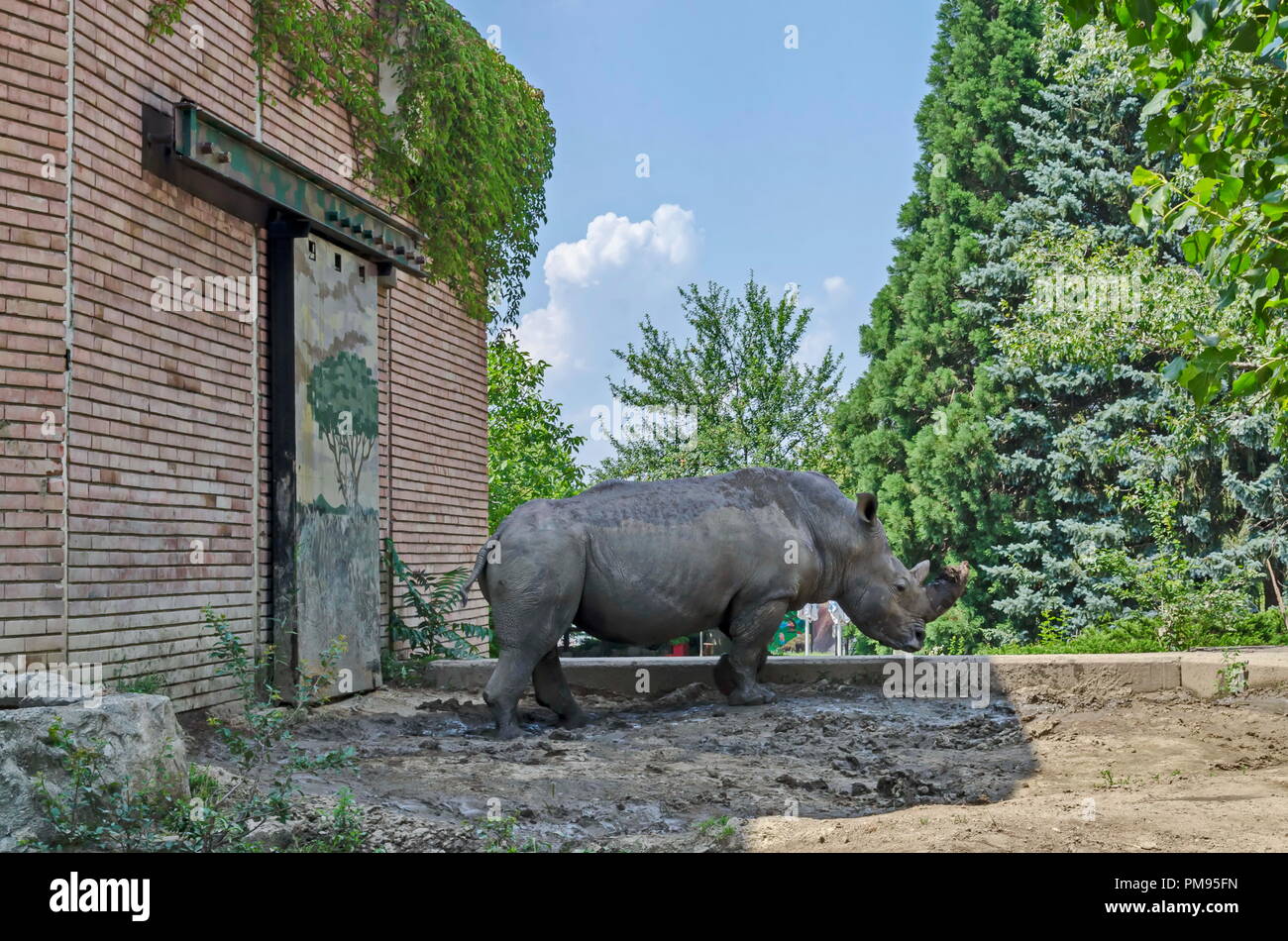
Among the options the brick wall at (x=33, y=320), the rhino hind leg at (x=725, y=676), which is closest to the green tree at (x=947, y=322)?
the rhino hind leg at (x=725, y=676)

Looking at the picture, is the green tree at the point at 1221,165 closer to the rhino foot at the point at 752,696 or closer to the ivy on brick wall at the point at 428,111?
the rhino foot at the point at 752,696

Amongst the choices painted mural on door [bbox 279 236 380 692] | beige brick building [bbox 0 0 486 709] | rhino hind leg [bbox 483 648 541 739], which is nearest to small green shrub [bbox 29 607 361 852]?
beige brick building [bbox 0 0 486 709]

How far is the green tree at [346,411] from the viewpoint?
31.6 ft

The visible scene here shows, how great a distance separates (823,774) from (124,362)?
15.8 feet

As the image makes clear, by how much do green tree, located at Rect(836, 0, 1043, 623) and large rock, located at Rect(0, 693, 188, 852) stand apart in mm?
18023

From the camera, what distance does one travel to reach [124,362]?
7.51 meters

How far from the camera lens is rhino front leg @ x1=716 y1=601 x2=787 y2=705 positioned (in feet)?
29.9

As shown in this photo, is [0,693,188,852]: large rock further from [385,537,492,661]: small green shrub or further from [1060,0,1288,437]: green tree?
[385,537,492,661]: small green shrub

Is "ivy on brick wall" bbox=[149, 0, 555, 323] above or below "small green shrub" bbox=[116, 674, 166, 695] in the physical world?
above

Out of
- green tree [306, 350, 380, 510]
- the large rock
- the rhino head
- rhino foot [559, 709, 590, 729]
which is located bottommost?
rhino foot [559, 709, 590, 729]

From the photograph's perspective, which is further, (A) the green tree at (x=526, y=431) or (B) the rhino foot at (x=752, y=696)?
(A) the green tree at (x=526, y=431)

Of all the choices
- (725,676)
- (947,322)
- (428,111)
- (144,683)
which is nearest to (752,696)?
(725,676)

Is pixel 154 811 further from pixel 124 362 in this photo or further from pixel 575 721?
pixel 575 721

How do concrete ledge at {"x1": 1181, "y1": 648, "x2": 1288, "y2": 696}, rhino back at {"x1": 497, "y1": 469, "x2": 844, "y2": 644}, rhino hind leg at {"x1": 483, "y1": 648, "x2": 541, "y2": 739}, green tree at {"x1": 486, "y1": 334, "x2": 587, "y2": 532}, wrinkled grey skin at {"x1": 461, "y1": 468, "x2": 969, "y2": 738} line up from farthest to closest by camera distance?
green tree at {"x1": 486, "y1": 334, "x2": 587, "y2": 532}
concrete ledge at {"x1": 1181, "y1": 648, "x2": 1288, "y2": 696}
rhino back at {"x1": 497, "y1": 469, "x2": 844, "y2": 644}
wrinkled grey skin at {"x1": 461, "y1": 468, "x2": 969, "y2": 738}
rhino hind leg at {"x1": 483, "y1": 648, "x2": 541, "y2": 739}
